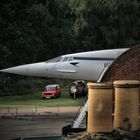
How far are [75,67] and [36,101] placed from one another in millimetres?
12079

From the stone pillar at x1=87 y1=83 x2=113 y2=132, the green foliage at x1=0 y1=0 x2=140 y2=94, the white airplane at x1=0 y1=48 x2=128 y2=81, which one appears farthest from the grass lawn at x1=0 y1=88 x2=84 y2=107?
the stone pillar at x1=87 y1=83 x2=113 y2=132

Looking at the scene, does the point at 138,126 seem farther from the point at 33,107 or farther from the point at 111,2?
the point at 111,2

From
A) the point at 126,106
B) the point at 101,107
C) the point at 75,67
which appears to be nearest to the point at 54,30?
the point at 75,67

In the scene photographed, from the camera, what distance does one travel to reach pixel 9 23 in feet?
201

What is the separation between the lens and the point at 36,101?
4744 cm

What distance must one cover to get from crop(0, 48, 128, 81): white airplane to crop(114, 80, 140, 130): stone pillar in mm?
27342

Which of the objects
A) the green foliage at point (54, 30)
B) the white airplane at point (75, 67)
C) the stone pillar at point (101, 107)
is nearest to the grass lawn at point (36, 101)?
the white airplane at point (75, 67)

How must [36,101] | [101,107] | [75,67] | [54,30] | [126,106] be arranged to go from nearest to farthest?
[101,107]
[126,106]
[75,67]
[36,101]
[54,30]

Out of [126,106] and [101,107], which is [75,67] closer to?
[126,106]

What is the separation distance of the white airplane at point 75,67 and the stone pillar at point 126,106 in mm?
27342

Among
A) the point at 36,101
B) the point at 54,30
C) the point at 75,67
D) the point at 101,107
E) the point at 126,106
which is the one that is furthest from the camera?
the point at 54,30

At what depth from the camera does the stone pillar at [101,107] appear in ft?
23.1

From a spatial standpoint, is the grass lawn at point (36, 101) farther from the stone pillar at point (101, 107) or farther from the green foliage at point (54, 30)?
the stone pillar at point (101, 107)

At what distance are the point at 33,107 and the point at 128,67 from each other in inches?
1256
